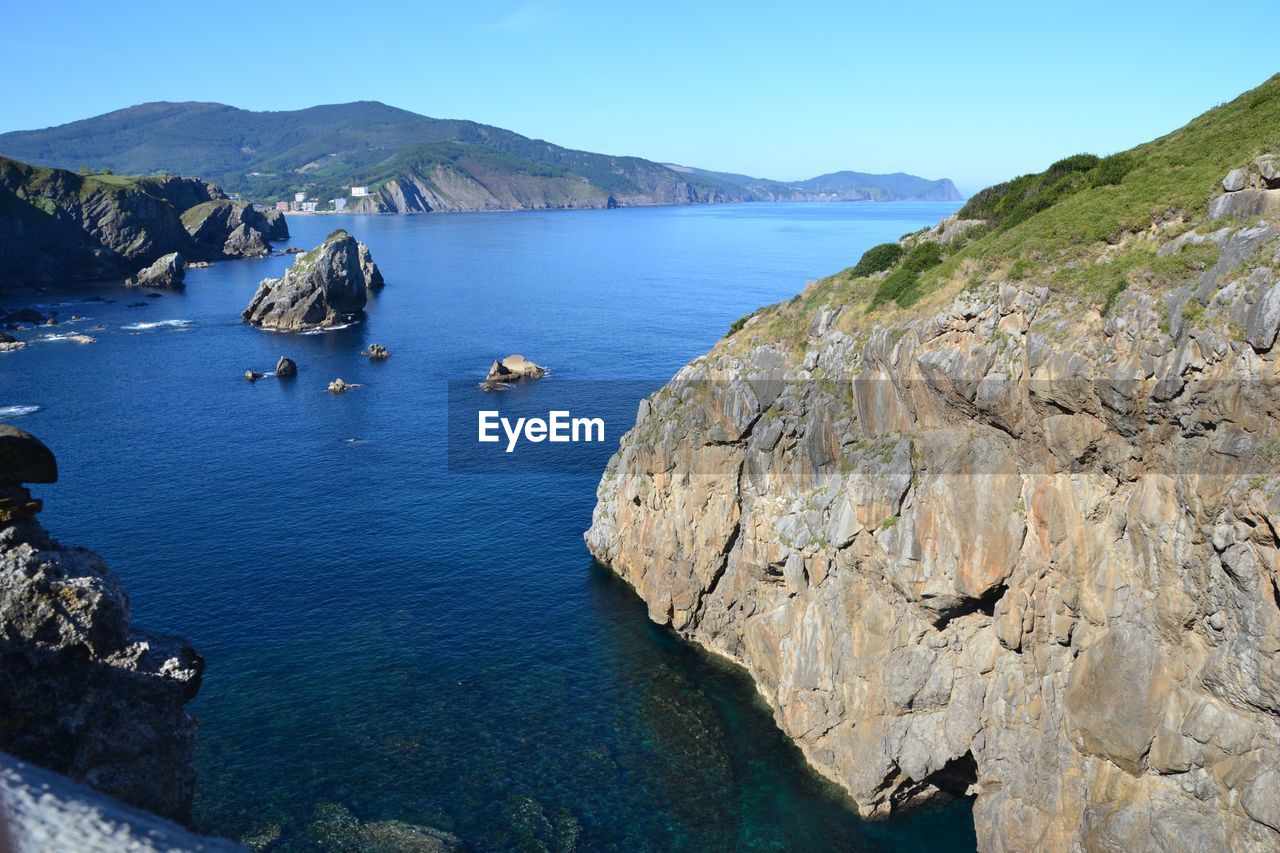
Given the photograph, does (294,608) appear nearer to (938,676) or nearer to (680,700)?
(680,700)

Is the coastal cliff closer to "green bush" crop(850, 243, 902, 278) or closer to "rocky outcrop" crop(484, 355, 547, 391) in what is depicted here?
"green bush" crop(850, 243, 902, 278)

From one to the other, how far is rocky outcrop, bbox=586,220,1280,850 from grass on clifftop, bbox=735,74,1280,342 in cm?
164

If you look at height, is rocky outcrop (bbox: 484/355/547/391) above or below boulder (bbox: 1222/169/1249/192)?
below

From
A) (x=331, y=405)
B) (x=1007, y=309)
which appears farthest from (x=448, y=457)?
(x=1007, y=309)

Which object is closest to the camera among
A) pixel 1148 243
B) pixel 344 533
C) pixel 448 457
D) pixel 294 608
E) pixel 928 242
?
pixel 1148 243

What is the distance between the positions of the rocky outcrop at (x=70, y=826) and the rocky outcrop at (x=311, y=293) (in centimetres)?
17425

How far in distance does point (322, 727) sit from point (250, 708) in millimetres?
5345

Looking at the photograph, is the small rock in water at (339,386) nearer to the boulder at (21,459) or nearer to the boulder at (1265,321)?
the boulder at (21,459)

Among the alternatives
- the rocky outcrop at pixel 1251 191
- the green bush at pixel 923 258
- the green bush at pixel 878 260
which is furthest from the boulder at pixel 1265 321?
the green bush at pixel 878 260

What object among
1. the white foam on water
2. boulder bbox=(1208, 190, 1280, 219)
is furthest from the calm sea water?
the white foam on water

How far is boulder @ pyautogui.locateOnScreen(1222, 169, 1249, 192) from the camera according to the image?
3681 cm

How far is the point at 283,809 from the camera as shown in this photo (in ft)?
145

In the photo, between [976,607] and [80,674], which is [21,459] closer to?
[80,674]

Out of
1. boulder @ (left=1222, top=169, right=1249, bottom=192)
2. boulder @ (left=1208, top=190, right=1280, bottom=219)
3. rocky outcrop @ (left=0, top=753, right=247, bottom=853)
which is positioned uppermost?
boulder @ (left=1222, top=169, right=1249, bottom=192)
